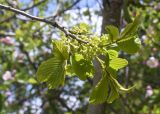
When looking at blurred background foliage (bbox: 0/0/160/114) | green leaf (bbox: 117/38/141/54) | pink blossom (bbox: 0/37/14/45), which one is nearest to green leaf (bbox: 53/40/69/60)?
green leaf (bbox: 117/38/141/54)

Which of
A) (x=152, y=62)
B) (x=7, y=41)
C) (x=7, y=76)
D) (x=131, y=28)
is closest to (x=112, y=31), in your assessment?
(x=131, y=28)

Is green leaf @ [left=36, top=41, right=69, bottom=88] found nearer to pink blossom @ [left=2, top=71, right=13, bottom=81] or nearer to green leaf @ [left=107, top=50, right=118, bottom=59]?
green leaf @ [left=107, top=50, right=118, bottom=59]

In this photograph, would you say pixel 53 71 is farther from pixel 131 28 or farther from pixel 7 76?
pixel 7 76

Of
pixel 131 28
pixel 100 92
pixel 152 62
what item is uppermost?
pixel 131 28

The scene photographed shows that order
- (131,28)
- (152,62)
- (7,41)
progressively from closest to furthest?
(131,28), (152,62), (7,41)

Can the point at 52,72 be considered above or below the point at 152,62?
above

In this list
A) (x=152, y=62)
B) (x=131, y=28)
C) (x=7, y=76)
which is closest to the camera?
(x=131, y=28)

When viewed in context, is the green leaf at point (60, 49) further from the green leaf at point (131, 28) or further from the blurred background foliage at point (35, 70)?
the blurred background foliage at point (35, 70)

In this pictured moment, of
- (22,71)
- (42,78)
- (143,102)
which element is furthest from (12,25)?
(42,78)
